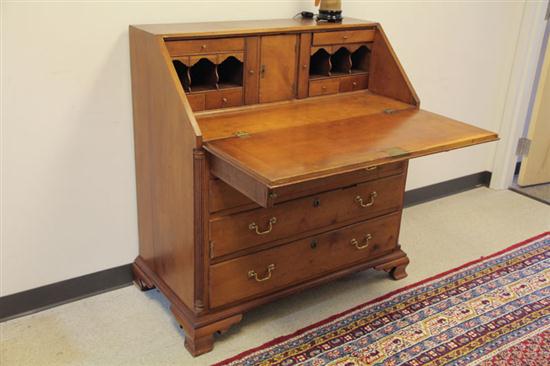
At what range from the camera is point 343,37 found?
2.46 m

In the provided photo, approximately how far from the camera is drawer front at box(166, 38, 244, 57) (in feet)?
6.74

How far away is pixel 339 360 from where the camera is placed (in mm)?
2172

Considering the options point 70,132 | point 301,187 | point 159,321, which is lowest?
point 159,321

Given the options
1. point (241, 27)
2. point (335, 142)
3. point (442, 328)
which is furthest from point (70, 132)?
point (442, 328)

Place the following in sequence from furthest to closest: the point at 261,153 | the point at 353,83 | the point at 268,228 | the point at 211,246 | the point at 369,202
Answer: the point at 353,83 < the point at 369,202 < the point at 268,228 < the point at 211,246 < the point at 261,153

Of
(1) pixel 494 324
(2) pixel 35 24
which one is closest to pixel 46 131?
(2) pixel 35 24

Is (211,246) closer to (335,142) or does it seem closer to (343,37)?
(335,142)

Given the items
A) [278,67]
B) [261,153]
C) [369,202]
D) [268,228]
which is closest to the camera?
[261,153]

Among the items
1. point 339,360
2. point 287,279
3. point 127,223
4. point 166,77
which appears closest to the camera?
point 166,77

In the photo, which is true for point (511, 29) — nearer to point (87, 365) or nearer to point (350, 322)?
point (350, 322)

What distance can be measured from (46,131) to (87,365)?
0.83 metres

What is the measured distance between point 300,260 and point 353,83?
794mm

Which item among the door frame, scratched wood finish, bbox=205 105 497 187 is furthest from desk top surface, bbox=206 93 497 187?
the door frame

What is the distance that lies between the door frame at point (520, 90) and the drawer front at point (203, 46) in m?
2.04
